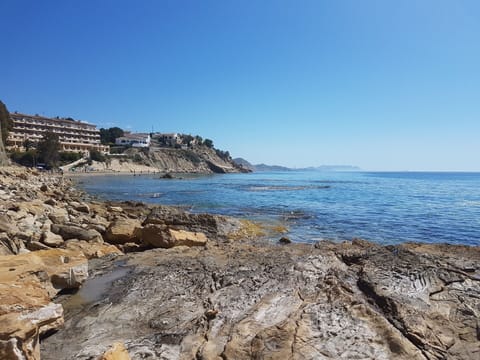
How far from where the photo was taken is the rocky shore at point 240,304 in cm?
469

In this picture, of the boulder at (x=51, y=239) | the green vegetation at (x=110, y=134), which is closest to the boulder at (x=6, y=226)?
the boulder at (x=51, y=239)

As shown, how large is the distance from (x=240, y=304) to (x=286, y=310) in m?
0.85

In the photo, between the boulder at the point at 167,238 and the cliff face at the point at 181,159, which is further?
the cliff face at the point at 181,159

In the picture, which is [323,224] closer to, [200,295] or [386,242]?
[386,242]

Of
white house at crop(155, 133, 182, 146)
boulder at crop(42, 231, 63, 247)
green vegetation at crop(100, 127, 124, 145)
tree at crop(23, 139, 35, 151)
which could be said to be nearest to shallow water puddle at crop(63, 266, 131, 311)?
boulder at crop(42, 231, 63, 247)

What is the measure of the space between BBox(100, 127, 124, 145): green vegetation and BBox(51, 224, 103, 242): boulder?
155645 mm

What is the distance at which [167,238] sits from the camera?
1066cm

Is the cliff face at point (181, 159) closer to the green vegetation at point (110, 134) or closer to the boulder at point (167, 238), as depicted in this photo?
the green vegetation at point (110, 134)

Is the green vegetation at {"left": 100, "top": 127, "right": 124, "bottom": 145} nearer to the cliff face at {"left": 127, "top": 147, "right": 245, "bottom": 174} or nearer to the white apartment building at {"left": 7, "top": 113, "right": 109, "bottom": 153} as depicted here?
the white apartment building at {"left": 7, "top": 113, "right": 109, "bottom": 153}

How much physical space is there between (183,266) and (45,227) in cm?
761

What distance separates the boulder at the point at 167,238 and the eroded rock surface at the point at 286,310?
2074 millimetres

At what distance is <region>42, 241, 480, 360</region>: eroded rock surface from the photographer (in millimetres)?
4781

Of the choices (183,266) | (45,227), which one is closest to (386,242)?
(183,266)

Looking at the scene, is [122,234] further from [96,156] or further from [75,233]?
[96,156]
